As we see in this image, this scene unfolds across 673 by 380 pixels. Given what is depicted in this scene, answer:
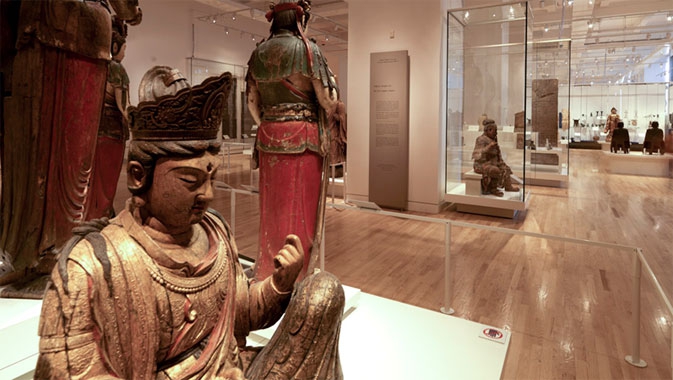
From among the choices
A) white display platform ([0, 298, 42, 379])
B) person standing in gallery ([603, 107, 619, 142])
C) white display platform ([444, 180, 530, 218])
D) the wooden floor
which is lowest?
the wooden floor

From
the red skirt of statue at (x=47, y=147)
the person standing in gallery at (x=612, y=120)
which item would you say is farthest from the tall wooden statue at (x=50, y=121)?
the person standing in gallery at (x=612, y=120)

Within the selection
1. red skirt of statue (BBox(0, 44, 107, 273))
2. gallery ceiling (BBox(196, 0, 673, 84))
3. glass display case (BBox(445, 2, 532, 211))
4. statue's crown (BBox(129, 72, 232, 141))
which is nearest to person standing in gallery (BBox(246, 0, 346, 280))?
red skirt of statue (BBox(0, 44, 107, 273))

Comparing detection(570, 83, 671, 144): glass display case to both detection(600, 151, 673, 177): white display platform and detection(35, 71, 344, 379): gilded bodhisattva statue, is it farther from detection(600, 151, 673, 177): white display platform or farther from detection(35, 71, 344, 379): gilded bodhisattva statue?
Result: detection(35, 71, 344, 379): gilded bodhisattva statue

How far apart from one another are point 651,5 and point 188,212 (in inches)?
465

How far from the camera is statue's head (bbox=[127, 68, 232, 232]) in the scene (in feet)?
4.07

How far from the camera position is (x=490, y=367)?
230 cm

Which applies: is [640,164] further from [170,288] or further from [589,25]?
[170,288]

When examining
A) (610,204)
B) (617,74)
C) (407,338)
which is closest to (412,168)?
(610,204)

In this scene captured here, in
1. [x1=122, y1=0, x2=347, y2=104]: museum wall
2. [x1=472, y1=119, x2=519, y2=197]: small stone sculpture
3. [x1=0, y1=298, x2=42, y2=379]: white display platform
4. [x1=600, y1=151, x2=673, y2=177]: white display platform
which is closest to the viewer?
[x1=0, y1=298, x2=42, y2=379]: white display platform

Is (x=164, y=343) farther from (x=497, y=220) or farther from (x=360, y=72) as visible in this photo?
(x=360, y=72)

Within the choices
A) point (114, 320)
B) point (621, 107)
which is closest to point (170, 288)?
point (114, 320)

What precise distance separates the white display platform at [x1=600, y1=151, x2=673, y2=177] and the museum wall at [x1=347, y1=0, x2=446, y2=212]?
24.3 feet

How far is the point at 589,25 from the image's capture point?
11.4 meters

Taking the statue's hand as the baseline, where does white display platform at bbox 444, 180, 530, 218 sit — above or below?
below
